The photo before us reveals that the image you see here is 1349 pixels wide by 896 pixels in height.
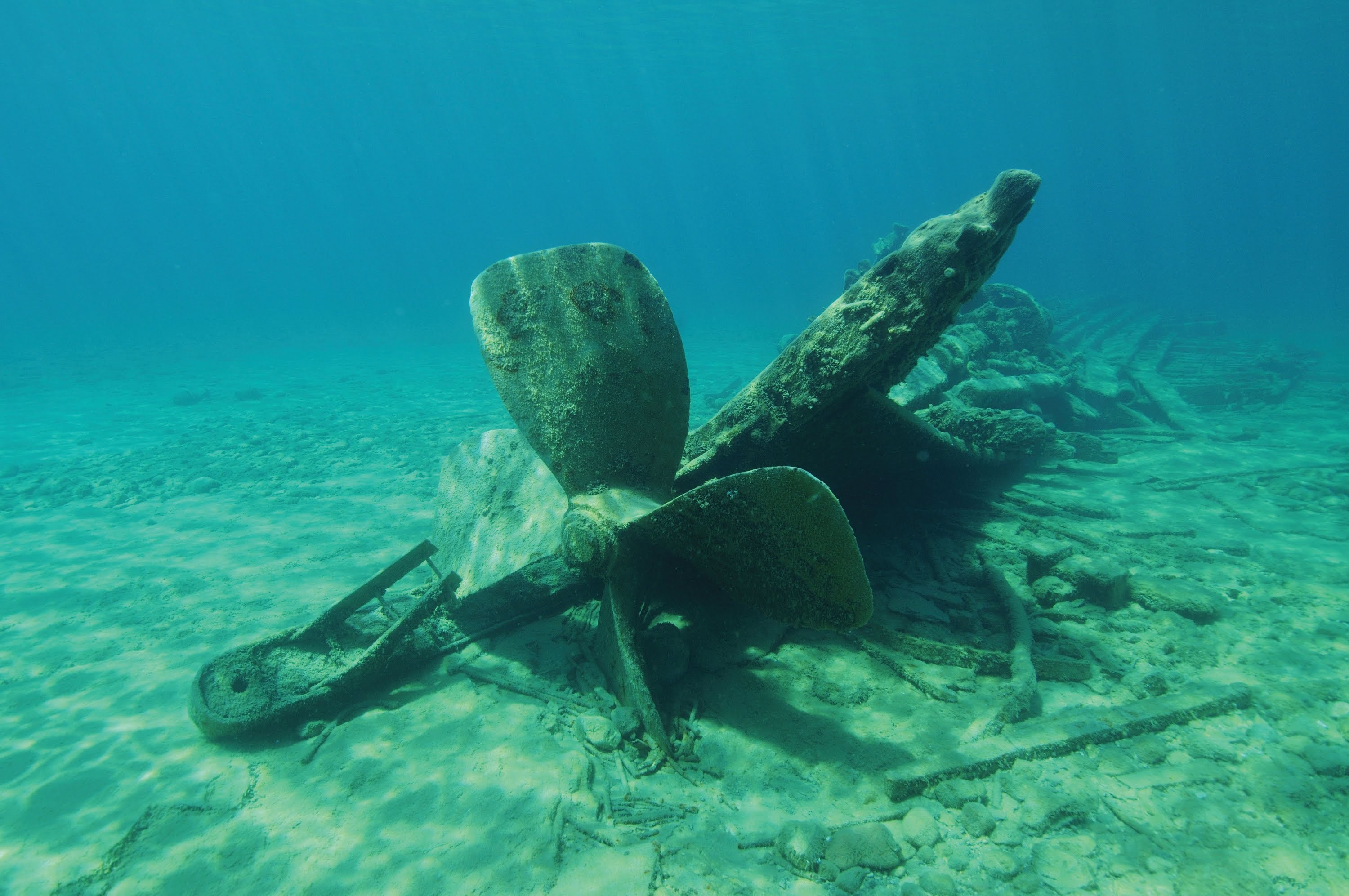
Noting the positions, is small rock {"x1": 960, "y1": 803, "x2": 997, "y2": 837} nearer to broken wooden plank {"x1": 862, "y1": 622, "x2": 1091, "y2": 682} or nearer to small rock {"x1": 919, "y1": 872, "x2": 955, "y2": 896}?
small rock {"x1": 919, "y1": 872, "x2": 955, "y2": 896}

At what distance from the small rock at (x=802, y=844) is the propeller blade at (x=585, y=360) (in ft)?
7.57

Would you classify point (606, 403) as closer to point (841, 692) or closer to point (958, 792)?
point (841, 692)

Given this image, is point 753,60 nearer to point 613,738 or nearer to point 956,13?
point 956,13

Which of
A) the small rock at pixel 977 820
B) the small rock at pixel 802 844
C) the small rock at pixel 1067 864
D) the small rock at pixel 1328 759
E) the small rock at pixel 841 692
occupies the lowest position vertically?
the small rock at pixel 1328 759

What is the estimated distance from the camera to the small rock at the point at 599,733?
3990 millimetres

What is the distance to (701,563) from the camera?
3801 mm

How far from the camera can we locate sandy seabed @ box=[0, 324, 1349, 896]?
3.11 meters

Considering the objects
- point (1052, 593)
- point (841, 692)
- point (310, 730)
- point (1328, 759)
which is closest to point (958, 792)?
point (841, 692)

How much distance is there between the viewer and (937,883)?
9.61 feet

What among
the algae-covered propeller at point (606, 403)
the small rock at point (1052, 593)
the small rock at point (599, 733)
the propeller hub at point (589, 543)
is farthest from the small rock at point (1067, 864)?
the propeller hub at point (589, 543)

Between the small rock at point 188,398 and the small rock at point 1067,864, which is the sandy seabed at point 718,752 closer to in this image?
the small rock at point 1067,864

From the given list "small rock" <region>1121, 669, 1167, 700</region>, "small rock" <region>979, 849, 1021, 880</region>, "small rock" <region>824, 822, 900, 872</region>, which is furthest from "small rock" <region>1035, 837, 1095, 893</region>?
"small rock" <region>1121, 669, 1167, 700</region>

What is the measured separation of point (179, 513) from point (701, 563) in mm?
10118

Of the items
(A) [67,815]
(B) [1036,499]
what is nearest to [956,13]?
(B) [1036,499]
